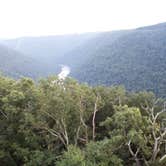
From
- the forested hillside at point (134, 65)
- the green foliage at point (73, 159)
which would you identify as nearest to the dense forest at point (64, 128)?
the green foliage at point (73, 159)

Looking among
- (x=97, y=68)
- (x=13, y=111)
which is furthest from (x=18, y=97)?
(x=97, y=68)

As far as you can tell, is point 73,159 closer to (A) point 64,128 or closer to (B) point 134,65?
(A) point 64,128

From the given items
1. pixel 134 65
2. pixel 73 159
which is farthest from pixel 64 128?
pixel 134 65

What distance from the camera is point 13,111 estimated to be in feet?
74.1

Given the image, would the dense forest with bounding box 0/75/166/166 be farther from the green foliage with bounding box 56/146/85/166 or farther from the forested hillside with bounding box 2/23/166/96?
the forested hillside with bounding box 2/23/166/96

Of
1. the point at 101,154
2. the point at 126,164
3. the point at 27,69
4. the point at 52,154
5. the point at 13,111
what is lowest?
the point at 27,69

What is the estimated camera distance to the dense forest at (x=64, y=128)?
57.7 ft

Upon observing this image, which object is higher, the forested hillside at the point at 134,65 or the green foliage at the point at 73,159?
the green foliage at the point at 73,159

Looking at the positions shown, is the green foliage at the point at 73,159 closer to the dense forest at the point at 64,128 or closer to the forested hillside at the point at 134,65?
the dense forest at the point at 64,128

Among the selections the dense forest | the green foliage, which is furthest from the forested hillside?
the green foliage

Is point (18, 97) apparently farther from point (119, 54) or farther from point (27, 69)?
point (27, 69)

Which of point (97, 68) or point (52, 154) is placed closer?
point (52, 154)

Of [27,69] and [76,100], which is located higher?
[76,100]

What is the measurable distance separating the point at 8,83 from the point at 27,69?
571ft
